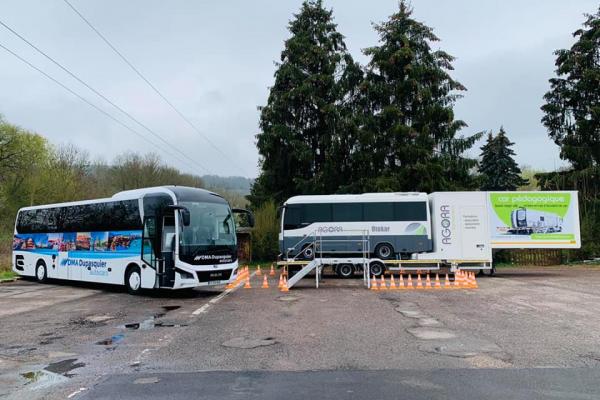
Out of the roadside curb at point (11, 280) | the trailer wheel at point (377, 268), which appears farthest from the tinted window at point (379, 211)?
the roadside curb at point (11, 280)

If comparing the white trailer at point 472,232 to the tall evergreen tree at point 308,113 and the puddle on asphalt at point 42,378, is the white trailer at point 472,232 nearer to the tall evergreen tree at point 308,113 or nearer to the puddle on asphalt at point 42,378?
the tall evergreen tree at point 308,113

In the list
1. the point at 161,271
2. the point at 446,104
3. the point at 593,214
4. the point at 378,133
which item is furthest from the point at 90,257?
the point at 593,214

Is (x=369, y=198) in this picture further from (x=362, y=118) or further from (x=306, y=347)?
(x=306, y=347)

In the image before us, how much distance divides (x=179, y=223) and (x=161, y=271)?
64.0 inches

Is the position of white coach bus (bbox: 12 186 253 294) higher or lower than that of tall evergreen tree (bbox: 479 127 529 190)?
lower

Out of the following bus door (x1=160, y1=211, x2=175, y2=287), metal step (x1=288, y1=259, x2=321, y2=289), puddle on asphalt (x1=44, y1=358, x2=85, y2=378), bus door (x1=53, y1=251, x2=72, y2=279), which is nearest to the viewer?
puddle on asphalt (x1=44, y1=358, x2=85, y2=378)

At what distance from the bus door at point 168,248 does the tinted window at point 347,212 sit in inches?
402

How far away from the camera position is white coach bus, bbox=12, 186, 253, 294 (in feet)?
52.7

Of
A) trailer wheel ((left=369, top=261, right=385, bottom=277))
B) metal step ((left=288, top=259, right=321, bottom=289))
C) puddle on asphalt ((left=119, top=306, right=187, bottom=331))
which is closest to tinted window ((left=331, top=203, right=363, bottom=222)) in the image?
trailer wheel ((left=369, top=261, right=385, bottom=277))

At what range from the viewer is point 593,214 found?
32.7 metres

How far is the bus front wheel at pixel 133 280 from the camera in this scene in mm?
17156

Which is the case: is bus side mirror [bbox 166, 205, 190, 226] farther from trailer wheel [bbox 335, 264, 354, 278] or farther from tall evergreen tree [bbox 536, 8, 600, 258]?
tall evergreen tree [bbox 536, 8, 600, 258]

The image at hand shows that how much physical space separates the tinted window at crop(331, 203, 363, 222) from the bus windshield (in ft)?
26.3

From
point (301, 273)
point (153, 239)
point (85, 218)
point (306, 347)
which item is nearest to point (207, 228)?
point (153, 239)
